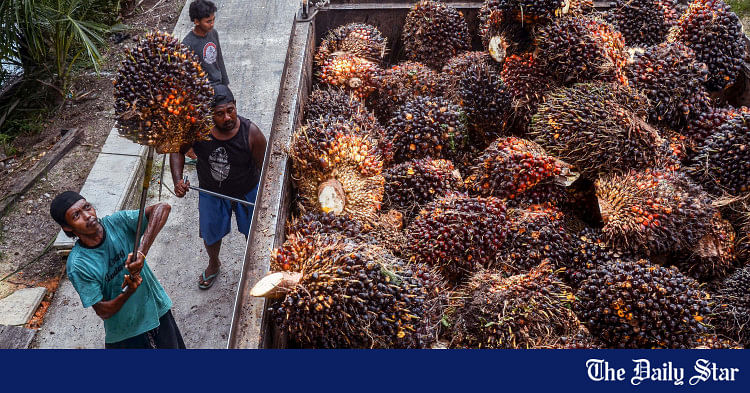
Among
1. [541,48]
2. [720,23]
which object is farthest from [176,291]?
[720,23]

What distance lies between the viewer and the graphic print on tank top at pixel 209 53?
184 inches

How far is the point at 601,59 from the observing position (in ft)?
10.2

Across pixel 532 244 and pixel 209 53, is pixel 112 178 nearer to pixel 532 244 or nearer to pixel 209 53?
pixel 209 53

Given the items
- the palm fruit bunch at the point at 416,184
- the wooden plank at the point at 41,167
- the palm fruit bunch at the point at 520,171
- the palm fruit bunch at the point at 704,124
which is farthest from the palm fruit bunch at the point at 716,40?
the wooden plank at the point at 41,167

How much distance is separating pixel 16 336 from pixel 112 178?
5.31 feet

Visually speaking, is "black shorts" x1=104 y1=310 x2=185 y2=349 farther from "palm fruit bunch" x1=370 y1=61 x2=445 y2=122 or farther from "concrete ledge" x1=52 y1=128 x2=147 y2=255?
"palm fruit bunch" x1=370 y1=61 x2=445 y2=122

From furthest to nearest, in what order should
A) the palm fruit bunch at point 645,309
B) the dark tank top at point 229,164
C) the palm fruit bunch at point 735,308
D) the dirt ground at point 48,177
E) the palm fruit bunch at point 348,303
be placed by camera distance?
the dirt ground at point 48,177 < the dark tank top at point 229,164 < the palm fruit bunch at point 735,308 < the palm fruit bunch at point 645,309 < the palm fruit bunch at point 348,303

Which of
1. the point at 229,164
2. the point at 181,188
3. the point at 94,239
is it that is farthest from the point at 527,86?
the point at 94,239

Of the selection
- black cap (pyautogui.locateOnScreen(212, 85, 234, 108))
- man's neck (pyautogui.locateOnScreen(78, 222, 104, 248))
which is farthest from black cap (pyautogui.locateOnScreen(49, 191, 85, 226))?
black cap (pyautogui.locateOnScreen(212, 85, 234, 108))

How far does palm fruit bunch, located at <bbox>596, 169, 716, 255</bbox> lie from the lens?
2.59 metres

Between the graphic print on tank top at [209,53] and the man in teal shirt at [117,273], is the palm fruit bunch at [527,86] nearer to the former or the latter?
the man in teal shirt at [117,273]

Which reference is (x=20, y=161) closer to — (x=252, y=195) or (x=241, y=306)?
(x=252, y=195)

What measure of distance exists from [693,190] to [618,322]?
2.89 feet

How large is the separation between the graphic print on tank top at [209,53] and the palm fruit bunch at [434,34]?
1735 mm
